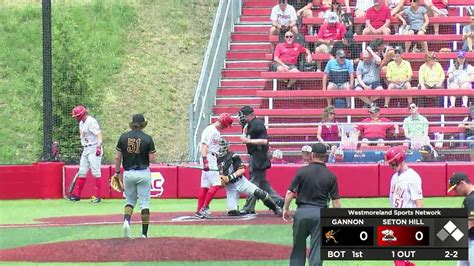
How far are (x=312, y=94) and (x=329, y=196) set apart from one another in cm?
1510

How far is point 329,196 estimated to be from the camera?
15.2 m

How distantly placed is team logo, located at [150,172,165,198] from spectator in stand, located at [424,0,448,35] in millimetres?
9115

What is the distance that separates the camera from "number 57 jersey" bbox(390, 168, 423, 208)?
15656 mm

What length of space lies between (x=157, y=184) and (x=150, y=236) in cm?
754

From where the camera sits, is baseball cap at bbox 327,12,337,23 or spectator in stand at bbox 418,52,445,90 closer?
spectator in stand at bbox 418,52,445,90

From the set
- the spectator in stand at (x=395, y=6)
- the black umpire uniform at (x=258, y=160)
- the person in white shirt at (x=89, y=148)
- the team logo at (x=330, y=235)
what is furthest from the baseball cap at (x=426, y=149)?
the team logo at (x=330, y=235)

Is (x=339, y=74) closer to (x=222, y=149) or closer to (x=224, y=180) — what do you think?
(x=222, y=149)

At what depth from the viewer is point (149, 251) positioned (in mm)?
17875

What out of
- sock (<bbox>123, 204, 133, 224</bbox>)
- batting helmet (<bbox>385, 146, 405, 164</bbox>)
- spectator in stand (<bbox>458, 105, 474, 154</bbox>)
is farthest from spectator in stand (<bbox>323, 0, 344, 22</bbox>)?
batting helmet (<bbox>385, 146, 405, 164</bbox>)

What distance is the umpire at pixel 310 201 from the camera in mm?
14984

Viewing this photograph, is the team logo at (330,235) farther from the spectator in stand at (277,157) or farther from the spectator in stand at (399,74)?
the spectator in stand at (399,74)

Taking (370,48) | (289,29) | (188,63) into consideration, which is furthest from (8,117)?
(370,48)

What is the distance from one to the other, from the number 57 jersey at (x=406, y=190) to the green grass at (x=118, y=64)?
57.4 feet

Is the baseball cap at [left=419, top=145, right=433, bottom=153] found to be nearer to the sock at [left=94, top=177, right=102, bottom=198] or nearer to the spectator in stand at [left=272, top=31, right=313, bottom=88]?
the spectator in stand at [left=272, top=31, right=313, bottom=88]
